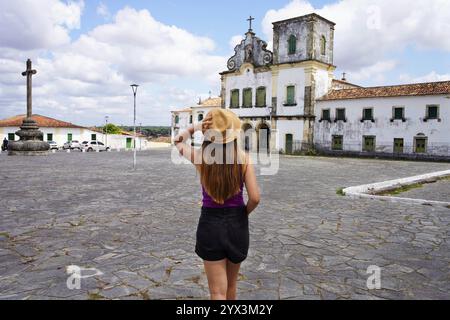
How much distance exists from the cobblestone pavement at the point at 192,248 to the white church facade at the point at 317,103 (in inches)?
868

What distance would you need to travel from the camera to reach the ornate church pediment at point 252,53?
3466 centimetres

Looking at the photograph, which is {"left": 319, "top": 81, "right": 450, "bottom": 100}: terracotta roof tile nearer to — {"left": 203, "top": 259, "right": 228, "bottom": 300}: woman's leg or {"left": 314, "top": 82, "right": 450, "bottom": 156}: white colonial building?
{"left": 314, "top": 82, "right": 450, "bottom": 156}: white colonial building

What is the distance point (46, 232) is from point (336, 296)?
4.29 m

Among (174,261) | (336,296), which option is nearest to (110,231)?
(174,261)

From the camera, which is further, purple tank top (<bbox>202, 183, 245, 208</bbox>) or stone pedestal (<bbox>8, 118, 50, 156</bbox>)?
stone pedestal (<bbox>8, 118, 50, 156</bbox>)

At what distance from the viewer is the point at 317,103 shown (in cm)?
3194

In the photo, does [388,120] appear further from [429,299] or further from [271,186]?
[429,299]

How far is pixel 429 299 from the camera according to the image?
3395mm

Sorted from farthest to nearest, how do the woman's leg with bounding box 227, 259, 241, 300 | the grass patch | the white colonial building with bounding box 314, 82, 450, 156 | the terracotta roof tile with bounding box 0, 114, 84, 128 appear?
the terracotta roof tile with bounding box 0, 114, 84, 128
the white colonial building with bounding box 314, 82, 450, 156
the grass patch
the woman's leg with bounding box 227, 259, 241, 300

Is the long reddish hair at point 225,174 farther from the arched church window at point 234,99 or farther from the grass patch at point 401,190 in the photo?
the arched church window at point 234,99

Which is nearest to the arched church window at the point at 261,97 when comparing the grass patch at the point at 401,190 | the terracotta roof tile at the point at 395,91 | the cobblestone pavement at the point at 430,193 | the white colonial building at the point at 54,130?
the terracotta roof tile at the point at 395,91

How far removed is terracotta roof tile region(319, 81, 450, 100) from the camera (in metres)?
26.6

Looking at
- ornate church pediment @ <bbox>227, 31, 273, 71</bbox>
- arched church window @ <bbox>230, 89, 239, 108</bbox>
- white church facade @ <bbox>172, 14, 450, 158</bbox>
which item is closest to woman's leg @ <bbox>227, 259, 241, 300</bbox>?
white church facade @ <bbox>172, 14, 450, 158</bbox>

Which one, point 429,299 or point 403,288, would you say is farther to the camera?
point 403,288
